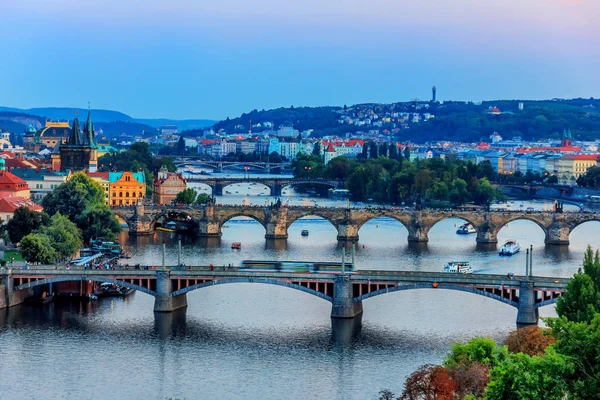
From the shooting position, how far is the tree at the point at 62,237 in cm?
4800

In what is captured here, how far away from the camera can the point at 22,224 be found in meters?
50.0

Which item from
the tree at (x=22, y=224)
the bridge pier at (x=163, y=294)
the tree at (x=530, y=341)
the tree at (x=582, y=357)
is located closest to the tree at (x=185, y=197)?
the tree at (x=22, y=224)

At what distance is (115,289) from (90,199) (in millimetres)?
18087

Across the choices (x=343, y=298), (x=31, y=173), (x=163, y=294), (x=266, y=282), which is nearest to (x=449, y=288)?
(x=343, y=298)

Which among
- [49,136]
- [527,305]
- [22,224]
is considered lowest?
[527,305]

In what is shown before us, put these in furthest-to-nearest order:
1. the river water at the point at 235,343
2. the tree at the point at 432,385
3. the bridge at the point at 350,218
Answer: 1. the bridge at the point at 350,218
2. the river water at the point at 235,343
3. the tree at the point at 432,385

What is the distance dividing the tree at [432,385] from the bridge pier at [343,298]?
462 inches

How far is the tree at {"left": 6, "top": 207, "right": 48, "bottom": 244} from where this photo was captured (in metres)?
49.8

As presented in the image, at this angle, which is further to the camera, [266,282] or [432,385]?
[266,282]

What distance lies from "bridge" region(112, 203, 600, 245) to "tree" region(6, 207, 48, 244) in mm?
16180

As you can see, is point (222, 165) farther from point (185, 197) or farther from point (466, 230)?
point (466, 230)

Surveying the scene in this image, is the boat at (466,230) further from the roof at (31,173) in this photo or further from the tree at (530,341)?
the tree at (530,341)

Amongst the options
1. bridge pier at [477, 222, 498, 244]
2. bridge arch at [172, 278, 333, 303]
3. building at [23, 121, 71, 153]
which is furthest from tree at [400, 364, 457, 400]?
building at [23, 121, 71, 153]

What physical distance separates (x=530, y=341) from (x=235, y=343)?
10861 millimetres
